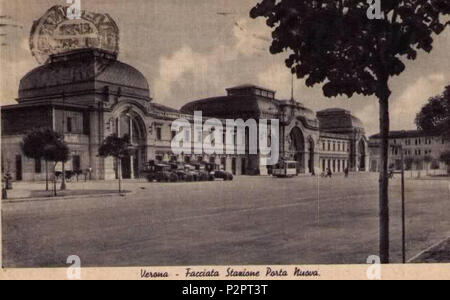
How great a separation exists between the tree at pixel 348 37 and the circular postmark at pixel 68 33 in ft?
16.0

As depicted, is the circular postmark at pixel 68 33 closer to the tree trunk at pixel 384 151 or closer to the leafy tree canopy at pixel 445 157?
the tree trunk at pixel 384 151

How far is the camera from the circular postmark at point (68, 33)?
31.7ft

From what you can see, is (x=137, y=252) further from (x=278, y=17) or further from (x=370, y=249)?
(x=278, y=17)

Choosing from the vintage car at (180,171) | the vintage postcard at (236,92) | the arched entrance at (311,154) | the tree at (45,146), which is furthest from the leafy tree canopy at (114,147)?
the arched entrance at (311,154)

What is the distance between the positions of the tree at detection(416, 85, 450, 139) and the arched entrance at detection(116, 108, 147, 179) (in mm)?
24140

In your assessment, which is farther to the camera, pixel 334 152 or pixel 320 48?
pixel 334 152

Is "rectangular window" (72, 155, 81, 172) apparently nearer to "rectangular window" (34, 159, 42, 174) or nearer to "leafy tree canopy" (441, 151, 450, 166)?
"rectangular window" (34, 159, 42, 174)

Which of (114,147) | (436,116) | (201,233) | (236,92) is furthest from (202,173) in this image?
(436,116)

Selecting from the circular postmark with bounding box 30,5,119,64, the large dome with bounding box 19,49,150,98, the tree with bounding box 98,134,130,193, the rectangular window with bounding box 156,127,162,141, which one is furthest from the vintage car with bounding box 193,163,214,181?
the circular postmark with bounding box 30,5,119,64

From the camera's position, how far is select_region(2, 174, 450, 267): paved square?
326 inches

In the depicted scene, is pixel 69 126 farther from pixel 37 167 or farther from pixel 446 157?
pixel 446 157

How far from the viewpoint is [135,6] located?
934 centimetres

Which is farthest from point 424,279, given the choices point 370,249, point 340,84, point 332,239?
point 340,84

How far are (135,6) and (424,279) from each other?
24.5 feet
